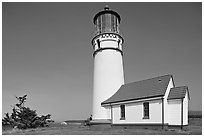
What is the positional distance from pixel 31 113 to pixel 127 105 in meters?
6.72

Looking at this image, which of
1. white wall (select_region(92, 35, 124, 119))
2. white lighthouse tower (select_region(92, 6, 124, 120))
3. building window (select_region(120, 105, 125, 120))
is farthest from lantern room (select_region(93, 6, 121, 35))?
building window (select_region(120, 105, 125, 120))

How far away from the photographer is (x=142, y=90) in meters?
14.4

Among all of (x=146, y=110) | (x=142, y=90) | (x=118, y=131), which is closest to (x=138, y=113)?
(x=146, y=110)

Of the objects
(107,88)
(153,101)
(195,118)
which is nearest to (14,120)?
(107,88)

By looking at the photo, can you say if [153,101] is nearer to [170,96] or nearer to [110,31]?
[170,96]

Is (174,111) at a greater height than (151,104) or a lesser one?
lesser

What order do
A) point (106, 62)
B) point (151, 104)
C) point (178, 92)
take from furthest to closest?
point (106, 62) → point (151, 104) → point (178, 92)

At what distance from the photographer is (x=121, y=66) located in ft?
54.5

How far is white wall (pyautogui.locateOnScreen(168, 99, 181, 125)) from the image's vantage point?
40.0 ft

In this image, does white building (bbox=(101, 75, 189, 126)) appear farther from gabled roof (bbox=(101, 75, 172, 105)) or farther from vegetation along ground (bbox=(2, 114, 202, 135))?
vegetation along ground (bbox=(2, 114, 202, 135))

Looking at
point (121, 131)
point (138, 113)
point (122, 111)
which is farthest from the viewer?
point (122, 111)

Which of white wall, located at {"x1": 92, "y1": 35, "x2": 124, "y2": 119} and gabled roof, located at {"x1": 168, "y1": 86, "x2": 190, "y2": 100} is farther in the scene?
white wall, located at {"x1": 92, "y1": 35, "x2": 124, "y2": 119}

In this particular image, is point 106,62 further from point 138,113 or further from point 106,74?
point 138,113

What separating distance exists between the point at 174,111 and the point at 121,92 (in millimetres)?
4401
